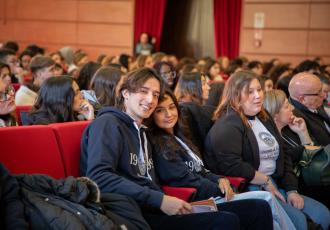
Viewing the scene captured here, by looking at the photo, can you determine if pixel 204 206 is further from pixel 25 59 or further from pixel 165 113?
pixel 25 59

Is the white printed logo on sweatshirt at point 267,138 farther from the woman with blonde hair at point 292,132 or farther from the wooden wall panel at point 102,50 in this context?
the wooden wall panel at point 102,50

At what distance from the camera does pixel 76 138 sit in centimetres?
284

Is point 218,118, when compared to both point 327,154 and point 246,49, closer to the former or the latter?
point 327,154

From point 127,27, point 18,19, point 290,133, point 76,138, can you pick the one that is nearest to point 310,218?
point 290,133

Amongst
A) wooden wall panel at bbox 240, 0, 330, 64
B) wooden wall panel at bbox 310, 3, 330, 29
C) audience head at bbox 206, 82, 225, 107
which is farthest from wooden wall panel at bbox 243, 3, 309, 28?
audience head at bbox 206, 82, 225, 107

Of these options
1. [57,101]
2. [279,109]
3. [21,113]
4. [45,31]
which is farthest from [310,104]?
[45,31]

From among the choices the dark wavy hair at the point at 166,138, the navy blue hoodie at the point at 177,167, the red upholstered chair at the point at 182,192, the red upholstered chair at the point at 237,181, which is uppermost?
the dark wavy hair at the point at 166,138

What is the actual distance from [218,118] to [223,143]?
0.27m

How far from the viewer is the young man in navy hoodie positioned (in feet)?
8.32

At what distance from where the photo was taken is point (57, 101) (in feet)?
11.6

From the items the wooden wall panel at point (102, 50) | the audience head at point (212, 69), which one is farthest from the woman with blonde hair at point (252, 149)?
the wooden wall panel at point (102, 50)

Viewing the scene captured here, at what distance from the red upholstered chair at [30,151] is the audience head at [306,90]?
7.90 feet

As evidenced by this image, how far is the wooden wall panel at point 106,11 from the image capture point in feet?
38.8

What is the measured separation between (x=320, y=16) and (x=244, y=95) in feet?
25.6
